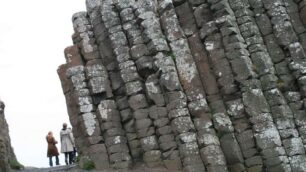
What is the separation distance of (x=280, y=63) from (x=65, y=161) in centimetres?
1442

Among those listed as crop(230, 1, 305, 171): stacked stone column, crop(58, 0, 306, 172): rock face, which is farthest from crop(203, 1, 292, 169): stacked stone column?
crop(230, 1, 305, 171): stacked stone column

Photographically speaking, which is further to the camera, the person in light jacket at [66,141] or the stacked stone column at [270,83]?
the person in light jacket at [66,141]

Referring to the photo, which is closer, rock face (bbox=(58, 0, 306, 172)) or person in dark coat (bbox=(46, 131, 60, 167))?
rock face (bbox=(58, 0, 306, 172))

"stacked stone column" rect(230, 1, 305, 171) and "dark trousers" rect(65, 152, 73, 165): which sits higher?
"stacked stone column" rect(230, 1, 305, 171)

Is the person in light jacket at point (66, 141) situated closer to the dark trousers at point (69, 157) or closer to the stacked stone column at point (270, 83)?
the dark trousers at point (69, 157)

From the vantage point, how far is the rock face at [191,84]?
2583 cm

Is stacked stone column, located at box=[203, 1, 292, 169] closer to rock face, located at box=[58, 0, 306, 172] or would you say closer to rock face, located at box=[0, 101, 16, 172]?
rock face, located at box=[58, 0, 306, 172]

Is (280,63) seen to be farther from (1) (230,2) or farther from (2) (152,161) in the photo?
(2) (152,161)

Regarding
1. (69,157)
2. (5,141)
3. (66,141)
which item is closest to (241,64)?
(66,141)

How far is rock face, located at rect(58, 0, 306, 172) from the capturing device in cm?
2583

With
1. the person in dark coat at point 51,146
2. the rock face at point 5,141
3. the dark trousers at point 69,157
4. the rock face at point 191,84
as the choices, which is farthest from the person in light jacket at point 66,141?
the rock face at point 5,141

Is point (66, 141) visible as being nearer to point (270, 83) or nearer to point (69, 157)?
point (69, 157)

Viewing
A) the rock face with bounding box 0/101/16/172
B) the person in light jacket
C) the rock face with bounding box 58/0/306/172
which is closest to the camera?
the rock face with bounding box 58/0/306/172

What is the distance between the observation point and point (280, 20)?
2820 centimetres
